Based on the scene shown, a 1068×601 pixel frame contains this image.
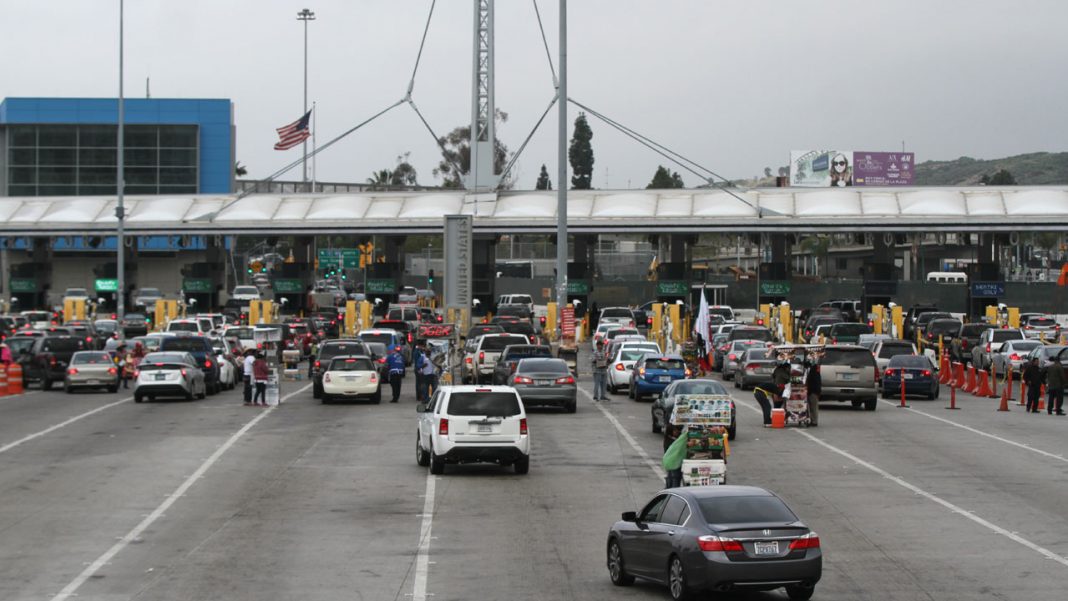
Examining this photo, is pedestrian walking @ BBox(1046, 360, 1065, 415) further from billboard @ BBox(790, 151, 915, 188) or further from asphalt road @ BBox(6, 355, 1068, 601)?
billboard @ BBox(790, 151, 915, 188)

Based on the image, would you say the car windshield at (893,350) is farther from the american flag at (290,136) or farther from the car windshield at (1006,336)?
the american flag at (290,136)

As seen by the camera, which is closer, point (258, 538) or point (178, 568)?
point (178, 568)

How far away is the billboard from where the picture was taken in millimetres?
178000

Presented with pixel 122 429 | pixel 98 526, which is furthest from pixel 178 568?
pixel 122 429

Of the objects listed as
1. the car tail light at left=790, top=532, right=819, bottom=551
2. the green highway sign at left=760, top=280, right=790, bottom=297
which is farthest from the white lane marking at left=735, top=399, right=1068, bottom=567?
the green highway sign at left=760, top=280, right=790, bottom=297

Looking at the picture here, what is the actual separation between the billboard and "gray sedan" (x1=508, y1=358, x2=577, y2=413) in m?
141

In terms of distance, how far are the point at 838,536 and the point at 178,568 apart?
7793mm

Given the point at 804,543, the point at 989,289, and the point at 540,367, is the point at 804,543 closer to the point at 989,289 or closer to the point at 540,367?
the point at 540,367

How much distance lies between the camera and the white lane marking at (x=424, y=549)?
14.9 m

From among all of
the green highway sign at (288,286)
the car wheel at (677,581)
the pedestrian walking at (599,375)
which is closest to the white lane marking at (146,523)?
the car wheel at (677,581)

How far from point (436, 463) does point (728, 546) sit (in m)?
11.6

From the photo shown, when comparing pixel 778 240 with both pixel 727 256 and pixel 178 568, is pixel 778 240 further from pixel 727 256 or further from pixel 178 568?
pixel 727 256

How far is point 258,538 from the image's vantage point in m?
18.4

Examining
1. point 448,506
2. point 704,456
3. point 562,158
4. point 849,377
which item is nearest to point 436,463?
point 448,506
